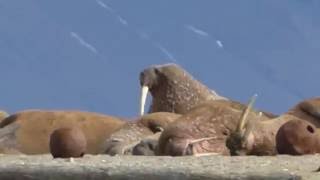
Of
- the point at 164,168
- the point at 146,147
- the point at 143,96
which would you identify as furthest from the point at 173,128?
the point at 143,96

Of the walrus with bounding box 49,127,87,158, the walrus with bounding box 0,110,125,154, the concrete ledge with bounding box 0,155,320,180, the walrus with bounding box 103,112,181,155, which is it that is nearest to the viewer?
the concrete ledge with bounding box 0,155,320,180

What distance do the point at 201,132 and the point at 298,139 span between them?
3.95 ft

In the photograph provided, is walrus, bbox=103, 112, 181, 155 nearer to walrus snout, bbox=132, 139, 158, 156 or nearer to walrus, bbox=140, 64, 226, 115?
walrus snout, bbox=132, 139, 158, 156

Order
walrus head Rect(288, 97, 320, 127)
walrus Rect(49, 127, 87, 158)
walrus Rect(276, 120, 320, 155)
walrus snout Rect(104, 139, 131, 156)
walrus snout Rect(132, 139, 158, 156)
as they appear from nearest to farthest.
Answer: walrus Rect(276, 120, 320, 155) → walrus Rect(49, 127, 87, 158) → walrus snout Rect(132, 139, 158, 156) → walrus snout Rect(104, 139, 131, 156) → walrus head Rect(288, 97, 320, 127)

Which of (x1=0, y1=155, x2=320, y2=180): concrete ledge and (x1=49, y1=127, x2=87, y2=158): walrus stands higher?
(x1=49, y1=127, x2=87, y2=158): walrus

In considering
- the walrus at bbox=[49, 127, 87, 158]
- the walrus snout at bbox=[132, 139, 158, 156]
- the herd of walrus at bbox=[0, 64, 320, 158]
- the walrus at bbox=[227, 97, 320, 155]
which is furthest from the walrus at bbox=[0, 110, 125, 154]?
the walrus at bbox=[49, 127, 87, 158]

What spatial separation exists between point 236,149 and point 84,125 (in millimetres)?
4218

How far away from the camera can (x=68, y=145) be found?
5352 mm

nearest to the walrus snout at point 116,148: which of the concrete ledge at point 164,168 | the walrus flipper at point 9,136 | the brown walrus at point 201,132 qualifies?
the brown walrus at point 201,132

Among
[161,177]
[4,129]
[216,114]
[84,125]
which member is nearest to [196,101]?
[84,125]

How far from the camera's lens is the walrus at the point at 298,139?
5.14 metres

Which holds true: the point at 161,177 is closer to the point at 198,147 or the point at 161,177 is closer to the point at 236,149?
the point at 236,149

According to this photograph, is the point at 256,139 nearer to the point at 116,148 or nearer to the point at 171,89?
the point at 116,148

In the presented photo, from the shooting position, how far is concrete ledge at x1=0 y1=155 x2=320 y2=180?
4105 millimetres
